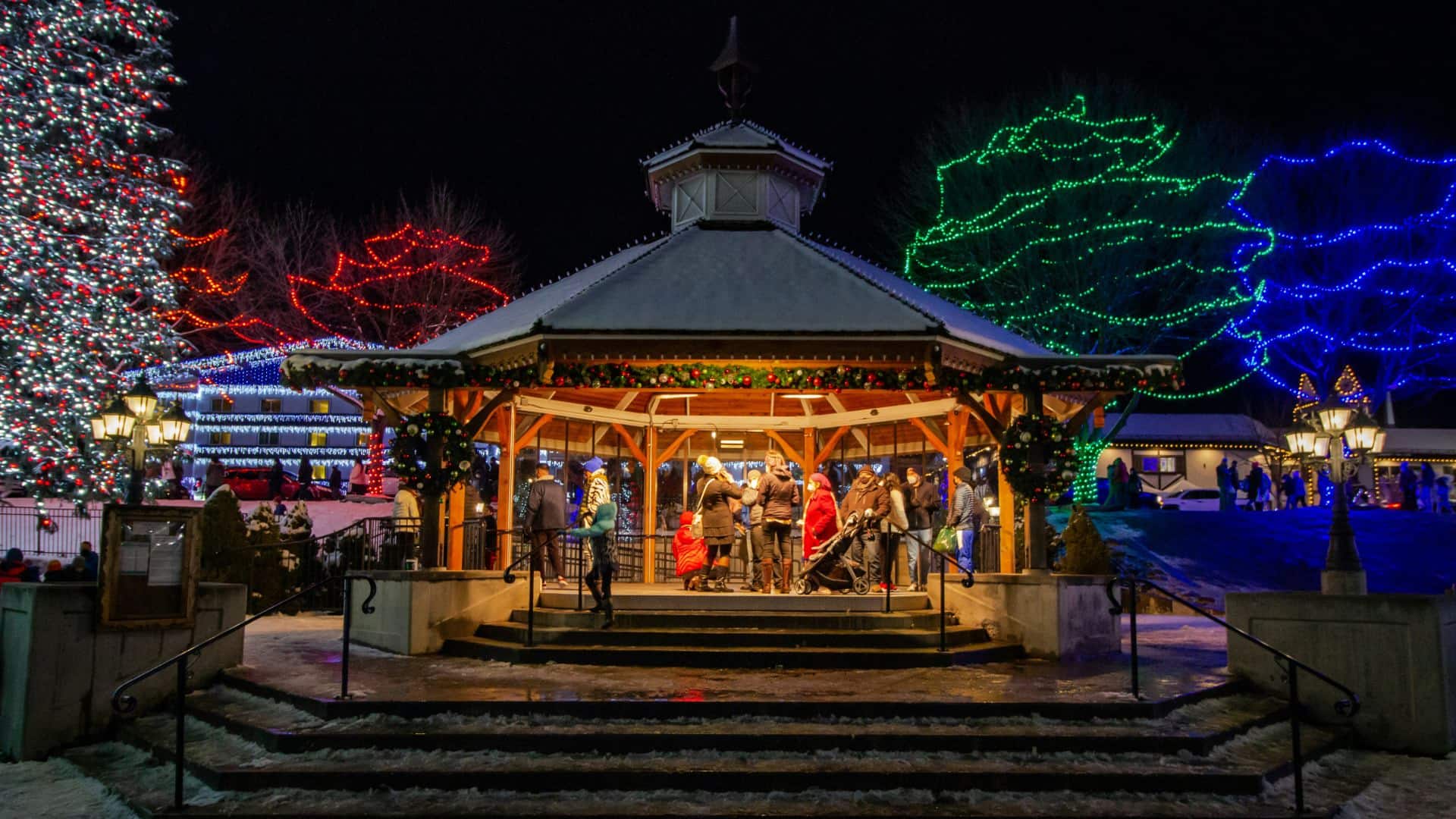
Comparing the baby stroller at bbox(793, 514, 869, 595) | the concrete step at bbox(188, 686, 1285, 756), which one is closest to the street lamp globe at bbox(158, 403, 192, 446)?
the concrete step at bbox(188, 686, 1285, 756)

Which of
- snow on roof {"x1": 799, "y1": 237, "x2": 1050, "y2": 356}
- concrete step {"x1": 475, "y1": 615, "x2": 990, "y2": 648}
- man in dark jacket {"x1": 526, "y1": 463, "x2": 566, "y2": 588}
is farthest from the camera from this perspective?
snow on roof {"x1": 799, "y1": 237, "x2": 1050, "y2": 356}

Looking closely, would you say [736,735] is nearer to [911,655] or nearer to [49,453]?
[911,655]

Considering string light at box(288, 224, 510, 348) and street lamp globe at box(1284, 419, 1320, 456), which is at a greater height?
string light at box(288, 224, 510, 348)

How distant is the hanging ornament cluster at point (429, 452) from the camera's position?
12.9 m

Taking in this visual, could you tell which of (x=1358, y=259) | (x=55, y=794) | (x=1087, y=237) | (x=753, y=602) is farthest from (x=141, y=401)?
(x=1358, y=259)

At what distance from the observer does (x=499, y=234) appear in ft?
135

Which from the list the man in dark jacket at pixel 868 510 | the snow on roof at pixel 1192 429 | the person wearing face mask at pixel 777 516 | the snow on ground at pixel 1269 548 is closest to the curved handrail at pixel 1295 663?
the man in dark jacket at pixel 868 510

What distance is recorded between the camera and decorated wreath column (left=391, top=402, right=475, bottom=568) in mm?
12852

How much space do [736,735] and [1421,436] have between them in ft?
135

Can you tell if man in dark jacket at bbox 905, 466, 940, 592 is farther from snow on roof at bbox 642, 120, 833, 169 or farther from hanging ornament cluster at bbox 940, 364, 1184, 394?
snow on roof at bbox 642, 120, 833, 169

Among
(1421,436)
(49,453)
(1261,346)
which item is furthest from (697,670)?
(1421,436)

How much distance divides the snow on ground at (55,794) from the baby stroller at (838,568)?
7.80m

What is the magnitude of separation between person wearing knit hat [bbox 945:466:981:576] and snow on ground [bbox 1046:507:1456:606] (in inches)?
232

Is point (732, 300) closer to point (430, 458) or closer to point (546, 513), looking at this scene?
point (546, 513)
